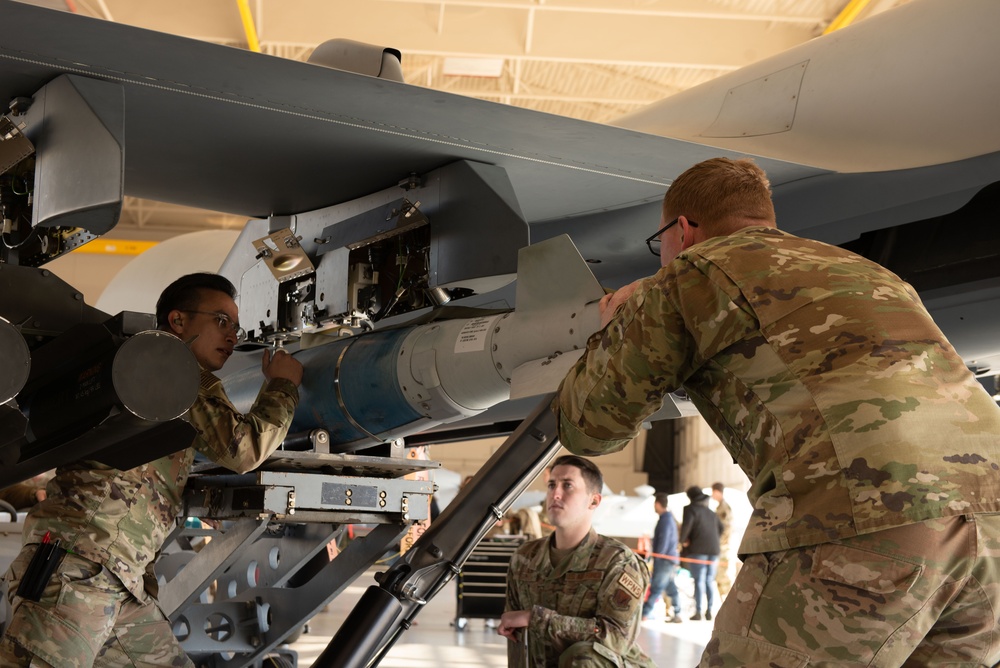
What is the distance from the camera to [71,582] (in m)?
3.23

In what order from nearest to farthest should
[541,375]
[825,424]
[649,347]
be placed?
1. [825,424]
2. [649,347]
3. [541,375]

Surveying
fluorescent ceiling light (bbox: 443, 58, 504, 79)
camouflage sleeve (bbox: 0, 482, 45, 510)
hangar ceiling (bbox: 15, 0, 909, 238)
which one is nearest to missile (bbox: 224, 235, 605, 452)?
camouflage sleeve (bbox: 0, 482, 45, 510)

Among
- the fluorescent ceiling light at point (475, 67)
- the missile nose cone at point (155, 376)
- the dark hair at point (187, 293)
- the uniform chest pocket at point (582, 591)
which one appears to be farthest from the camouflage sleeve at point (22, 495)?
the fluorescent ceiling light at point (475, 67)

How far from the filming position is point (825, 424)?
1.89m

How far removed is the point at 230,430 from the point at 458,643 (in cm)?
763

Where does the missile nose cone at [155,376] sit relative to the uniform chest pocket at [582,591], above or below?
above

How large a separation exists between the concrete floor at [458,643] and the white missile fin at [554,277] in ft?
20.2

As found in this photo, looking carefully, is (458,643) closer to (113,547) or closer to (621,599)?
(621,599)

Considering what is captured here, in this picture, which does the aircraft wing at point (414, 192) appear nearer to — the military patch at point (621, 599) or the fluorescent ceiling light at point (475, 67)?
the military patch at point (621, 599)

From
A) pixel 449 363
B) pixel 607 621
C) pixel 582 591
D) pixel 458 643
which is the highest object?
pixel 449 363

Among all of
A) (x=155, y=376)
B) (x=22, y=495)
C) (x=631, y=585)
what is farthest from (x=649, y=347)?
(x=22, y=495)

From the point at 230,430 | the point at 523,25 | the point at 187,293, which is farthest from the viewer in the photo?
the point at 523,25

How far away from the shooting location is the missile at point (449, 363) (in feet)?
10.8

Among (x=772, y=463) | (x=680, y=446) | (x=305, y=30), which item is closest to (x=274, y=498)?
(x=772, y=463)
